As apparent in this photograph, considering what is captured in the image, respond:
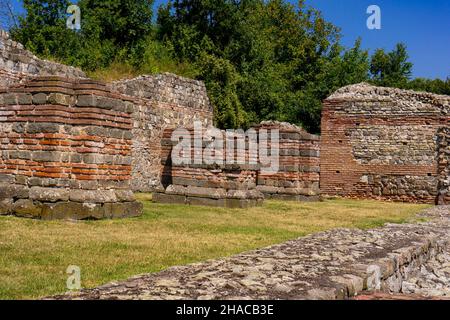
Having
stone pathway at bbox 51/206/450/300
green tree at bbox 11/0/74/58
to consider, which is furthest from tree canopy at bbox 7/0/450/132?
stone pathway at bbox 51/206/450/300

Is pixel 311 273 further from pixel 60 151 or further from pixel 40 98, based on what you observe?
pixel 40 98

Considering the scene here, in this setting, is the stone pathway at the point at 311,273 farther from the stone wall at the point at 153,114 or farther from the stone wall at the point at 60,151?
the stone wall at the point at 153,114

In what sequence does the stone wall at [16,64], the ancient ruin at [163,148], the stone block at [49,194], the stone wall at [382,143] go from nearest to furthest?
the stone block at [49,194] < the ancient ruin at [163,148] < the stone wall at [16,64] < the stone wall at [382,143]

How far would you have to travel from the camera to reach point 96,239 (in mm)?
6199

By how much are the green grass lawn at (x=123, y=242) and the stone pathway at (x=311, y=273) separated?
0.77 metres

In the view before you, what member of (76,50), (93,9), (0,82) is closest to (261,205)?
(0,82)

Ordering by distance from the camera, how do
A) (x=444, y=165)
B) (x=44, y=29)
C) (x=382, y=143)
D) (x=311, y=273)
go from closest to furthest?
(x=311, y=273)
(x=444, y=165)
(x=382, y=143)
(x=44, y=29)

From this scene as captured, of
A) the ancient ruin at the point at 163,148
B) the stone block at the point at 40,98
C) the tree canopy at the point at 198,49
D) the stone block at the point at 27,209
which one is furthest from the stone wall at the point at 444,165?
the stone block at the point at 27,209

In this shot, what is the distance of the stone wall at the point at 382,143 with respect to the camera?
59.8 ft

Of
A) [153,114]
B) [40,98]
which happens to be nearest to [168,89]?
[153,114]

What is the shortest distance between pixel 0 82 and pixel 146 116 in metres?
5.85

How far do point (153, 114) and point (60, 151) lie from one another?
898 cm

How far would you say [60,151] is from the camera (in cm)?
808

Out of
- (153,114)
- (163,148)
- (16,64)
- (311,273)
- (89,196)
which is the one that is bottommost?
(311,273)
